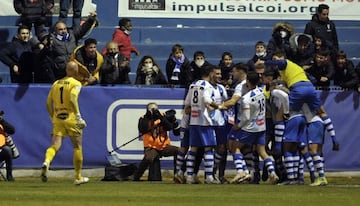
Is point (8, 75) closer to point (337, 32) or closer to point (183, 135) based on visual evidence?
point (183, 135)

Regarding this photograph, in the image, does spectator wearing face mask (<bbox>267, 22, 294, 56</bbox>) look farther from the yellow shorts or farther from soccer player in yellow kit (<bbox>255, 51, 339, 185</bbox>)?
the yellow shorts

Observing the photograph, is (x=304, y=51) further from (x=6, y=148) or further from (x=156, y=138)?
(x=6, y=148)

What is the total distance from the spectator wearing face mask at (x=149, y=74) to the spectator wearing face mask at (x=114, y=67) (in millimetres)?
297

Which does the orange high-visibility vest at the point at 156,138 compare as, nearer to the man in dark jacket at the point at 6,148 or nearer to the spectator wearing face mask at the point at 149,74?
the spectator wearing face mask at the point at 149,74

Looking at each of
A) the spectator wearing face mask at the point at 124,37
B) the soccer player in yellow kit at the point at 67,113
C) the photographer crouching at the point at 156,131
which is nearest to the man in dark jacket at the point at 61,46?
the spectator wearing face mask at the point at 124,37

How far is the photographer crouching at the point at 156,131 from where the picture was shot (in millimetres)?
25359

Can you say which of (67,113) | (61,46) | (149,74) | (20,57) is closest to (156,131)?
(149,74)

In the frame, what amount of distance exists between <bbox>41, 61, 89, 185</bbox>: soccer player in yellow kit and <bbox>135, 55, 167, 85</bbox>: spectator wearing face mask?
466 cm

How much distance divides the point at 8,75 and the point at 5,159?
463 centimetres

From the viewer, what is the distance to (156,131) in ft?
83.8

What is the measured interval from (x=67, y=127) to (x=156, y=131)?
3724mm

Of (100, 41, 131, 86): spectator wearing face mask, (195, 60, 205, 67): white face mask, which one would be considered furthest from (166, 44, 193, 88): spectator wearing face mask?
(100, 41, 131, 86): spectator wearing face mask

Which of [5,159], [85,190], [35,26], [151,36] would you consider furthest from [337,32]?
[85,190]

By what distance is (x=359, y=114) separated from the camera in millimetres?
26844
